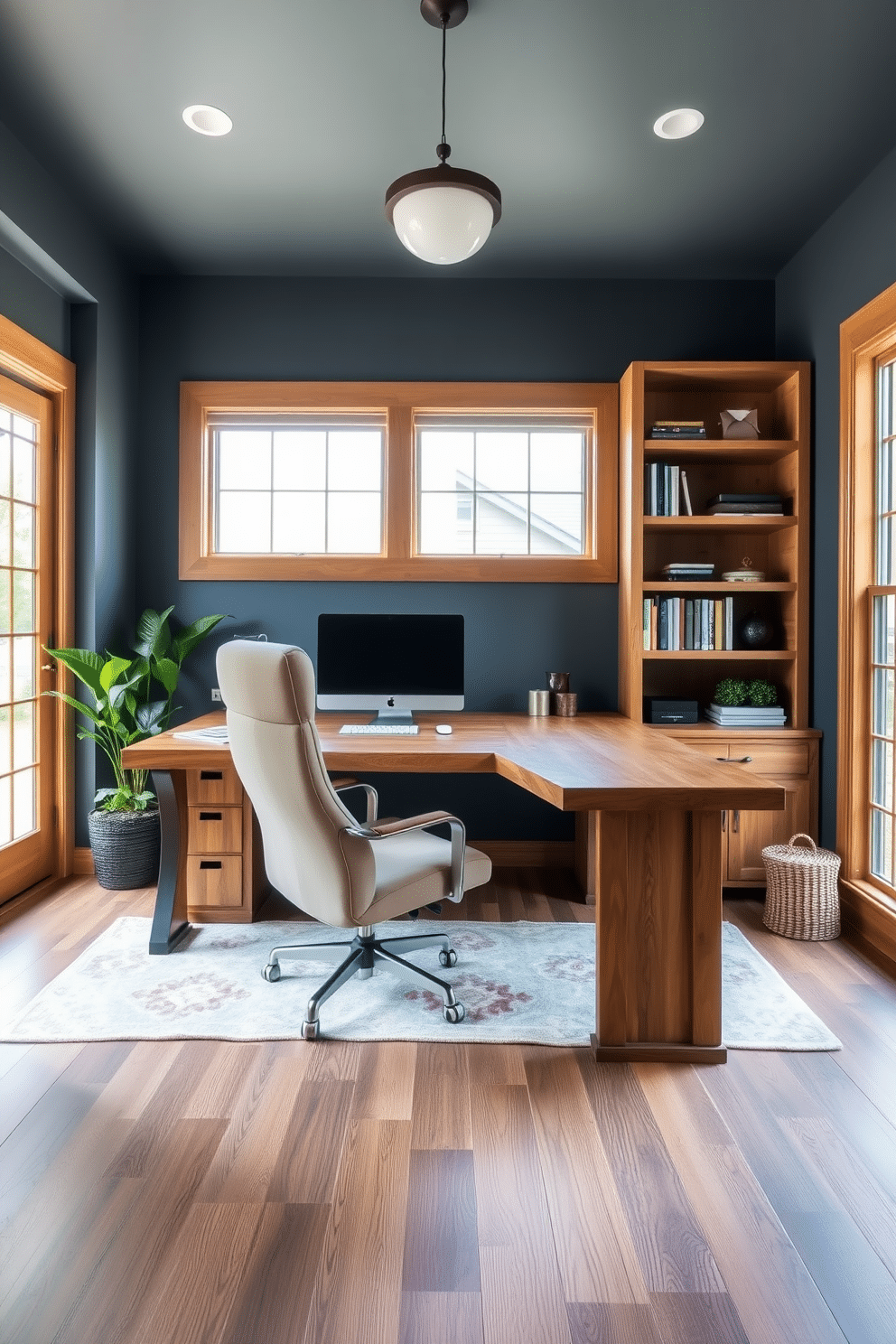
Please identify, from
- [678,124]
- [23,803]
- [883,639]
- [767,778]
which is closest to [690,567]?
[883,639]

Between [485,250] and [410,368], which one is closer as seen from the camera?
[485,250]

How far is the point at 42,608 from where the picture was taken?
340 cm

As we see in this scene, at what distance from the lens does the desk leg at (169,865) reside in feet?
9.08

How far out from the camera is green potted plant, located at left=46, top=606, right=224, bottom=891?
332 centimetres

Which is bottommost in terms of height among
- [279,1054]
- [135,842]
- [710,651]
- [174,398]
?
[279,1054]

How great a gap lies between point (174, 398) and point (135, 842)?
2.09 m

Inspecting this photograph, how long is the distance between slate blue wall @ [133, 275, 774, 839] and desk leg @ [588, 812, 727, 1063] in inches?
69.3

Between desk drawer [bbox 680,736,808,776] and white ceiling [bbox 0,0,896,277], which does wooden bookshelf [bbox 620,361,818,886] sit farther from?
white ceiling [bbox 0,0,896,277]

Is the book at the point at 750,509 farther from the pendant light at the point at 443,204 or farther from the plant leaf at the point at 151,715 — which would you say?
the plant leaf at the point at 151,715

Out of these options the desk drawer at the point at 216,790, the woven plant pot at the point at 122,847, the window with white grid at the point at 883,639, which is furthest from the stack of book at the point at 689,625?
the woven plant pot at the point at 122,847

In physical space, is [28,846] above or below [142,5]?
below

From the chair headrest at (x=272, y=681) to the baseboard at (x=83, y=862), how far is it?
6.43 ft

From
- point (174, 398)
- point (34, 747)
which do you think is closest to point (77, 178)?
point (174, 398)

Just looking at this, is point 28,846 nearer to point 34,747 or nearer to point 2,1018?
point 34,747
